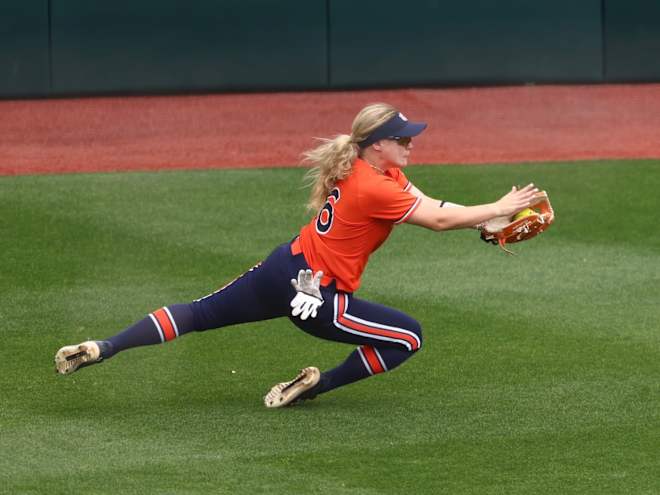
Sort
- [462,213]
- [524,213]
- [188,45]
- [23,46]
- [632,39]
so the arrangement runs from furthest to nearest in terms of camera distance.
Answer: [632,39] < [188,45] < [23,46] < [524,213] < [462,213]

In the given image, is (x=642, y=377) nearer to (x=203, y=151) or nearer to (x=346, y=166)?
(x=346, y=166)

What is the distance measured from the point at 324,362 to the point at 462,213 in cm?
164

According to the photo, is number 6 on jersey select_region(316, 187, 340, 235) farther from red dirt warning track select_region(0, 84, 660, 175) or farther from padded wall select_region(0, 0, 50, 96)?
padded wall select_region(0, 0, 50, 96)

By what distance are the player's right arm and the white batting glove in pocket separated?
50cm

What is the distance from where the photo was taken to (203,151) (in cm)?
1457

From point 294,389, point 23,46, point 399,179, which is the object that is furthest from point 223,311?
point 23,46

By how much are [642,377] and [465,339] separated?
1.16 meters

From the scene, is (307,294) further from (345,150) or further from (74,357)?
(74,357)

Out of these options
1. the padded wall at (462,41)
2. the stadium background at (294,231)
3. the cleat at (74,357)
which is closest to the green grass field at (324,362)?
the stadium background at (294,231)

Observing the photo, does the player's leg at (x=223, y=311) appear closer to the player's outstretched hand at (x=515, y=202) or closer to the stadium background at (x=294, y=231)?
the stadium background at (x=294, y=231)

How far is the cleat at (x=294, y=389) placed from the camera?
6.52 metres

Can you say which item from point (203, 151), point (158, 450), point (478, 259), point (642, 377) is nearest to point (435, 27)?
point (203, 151)

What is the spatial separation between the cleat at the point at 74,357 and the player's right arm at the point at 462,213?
4.95 feet

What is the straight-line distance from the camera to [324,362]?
24.5ft
